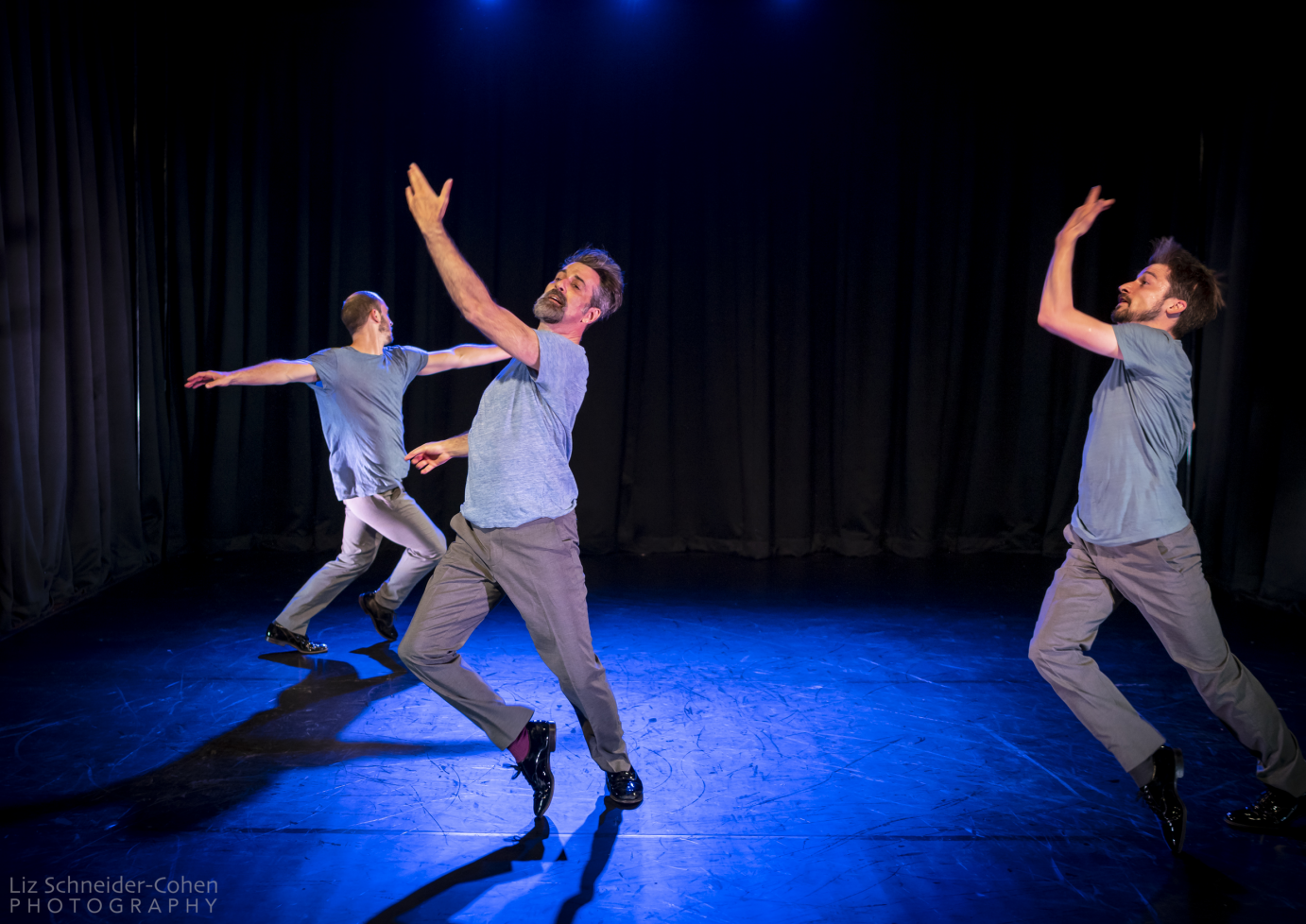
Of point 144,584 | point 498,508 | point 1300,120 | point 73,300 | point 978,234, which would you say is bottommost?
point 144,584

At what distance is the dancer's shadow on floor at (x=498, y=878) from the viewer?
221cm

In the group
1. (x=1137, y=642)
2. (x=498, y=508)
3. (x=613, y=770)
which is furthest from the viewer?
(x=1137, y=642)

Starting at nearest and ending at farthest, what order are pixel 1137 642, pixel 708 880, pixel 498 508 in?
pixel 708 880
pixel 498 508
pixel 1137 642

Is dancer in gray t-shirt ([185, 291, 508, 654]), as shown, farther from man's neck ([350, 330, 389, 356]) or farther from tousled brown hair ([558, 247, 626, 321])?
tousled brown hair ([558, 247, 626, 321])

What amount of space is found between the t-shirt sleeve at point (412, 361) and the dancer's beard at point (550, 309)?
63.7 inches

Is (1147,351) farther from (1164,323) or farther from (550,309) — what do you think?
(550,309)

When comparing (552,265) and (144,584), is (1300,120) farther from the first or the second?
(144,584)

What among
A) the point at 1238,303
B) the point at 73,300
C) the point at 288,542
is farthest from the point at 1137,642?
the point at 73,300

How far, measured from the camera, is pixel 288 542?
6707 millimetres

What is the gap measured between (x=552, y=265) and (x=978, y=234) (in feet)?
10.1

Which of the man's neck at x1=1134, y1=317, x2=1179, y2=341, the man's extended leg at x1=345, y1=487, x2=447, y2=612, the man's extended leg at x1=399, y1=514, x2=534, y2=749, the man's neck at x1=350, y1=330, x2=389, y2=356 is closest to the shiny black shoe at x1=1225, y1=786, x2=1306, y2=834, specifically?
the man's neck at x1=1134, y1=317, x2=1179, y2=341

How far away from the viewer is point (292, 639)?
4.26 m

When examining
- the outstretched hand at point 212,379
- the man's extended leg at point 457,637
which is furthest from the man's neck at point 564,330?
the outstretched hand at point 212,379

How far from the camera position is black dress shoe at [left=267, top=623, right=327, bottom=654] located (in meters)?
4.26
